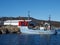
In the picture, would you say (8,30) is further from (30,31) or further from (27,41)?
(27,41)

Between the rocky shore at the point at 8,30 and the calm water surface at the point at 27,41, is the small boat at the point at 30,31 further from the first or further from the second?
the calm water surface at the point at 27,41

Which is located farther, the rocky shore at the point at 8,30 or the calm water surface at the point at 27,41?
the rocky shore at the point at 8,30

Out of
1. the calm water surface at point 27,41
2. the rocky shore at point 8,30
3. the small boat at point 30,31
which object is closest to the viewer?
the calm water surface at point 27,41

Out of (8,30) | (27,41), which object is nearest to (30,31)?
(8,30)

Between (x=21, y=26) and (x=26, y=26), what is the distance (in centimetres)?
155

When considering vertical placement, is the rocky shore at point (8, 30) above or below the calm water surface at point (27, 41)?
below

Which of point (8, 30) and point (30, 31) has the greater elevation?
point (8, 30)

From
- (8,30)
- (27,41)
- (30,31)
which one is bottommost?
(30,31)

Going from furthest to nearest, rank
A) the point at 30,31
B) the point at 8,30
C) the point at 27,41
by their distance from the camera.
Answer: the point at 8,30
the point at 30,31
the point at 27,41

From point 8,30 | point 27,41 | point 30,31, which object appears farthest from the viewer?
point 8,30

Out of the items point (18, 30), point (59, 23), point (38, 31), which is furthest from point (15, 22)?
point (59, 23)

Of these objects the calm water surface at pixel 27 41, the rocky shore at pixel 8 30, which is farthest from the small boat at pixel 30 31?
the calm water surface at pixel 27 41

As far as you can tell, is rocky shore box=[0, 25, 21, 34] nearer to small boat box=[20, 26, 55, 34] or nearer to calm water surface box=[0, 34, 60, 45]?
small boat box=[20, 26, 55, 34]

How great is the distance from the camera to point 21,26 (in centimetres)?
7106
